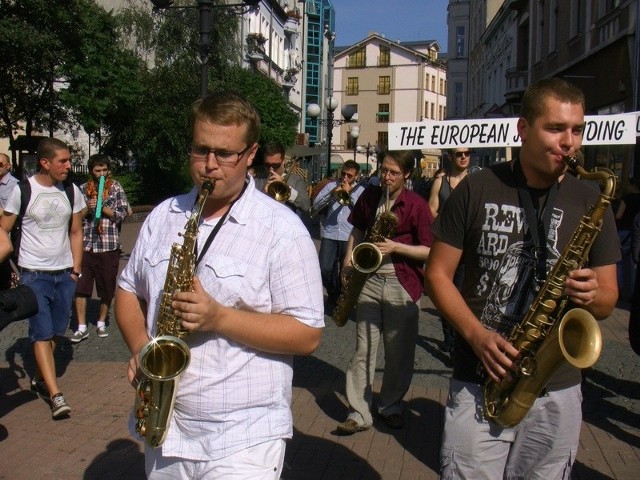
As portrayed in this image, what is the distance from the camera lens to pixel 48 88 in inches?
822

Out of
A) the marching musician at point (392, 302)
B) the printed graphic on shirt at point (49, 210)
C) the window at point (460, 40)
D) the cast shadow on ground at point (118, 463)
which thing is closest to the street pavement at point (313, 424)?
the cast shadow on ground at point (118, 463)

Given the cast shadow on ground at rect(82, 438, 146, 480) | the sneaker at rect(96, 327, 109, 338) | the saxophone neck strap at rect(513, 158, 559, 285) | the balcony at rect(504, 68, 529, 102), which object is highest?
the balcony at rect(504, 68, 529, 102)

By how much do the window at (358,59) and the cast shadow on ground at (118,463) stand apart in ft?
263

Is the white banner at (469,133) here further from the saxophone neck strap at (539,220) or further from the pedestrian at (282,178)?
the saxophone neck strap at (539,220)

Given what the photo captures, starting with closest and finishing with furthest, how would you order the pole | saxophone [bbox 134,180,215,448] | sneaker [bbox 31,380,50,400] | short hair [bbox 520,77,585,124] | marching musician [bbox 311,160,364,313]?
saxophone [bbox 134,180,215,448]
short hair [bbox 520,77,585,124]
sneaker [bbox 31,380,50,400]
marching musician [bbox 311,160,364,313]
the pole

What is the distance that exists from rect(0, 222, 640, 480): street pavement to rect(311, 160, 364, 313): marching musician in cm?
164

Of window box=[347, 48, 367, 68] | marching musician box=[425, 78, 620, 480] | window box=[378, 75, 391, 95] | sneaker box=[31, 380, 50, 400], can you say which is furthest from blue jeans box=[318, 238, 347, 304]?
window box=[347, 48, 367, 68]

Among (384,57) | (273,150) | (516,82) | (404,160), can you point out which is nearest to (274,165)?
(273,150)

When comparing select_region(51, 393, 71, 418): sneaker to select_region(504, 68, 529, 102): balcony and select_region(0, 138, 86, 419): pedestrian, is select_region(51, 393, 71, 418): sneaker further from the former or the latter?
select_region(504, 68, 529, 102): balcony

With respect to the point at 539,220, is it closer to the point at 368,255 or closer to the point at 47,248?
the point at 368,255

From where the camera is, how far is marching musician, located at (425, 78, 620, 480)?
2.85 metres

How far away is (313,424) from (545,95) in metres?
3.39

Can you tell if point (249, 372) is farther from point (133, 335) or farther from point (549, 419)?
point (549, 419)

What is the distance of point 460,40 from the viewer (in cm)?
6066
